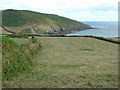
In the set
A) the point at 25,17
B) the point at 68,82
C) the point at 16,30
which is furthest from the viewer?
the point at 25,17

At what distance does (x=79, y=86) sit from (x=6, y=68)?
430 centimetres

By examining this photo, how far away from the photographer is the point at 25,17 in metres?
193

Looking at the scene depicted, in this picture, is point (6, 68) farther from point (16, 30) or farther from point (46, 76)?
point (16, 30)

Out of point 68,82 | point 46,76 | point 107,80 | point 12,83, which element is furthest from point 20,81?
point 107,80

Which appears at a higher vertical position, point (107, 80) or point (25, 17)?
point (25, 17)

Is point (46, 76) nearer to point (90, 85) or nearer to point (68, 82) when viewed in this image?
point (68, 82)

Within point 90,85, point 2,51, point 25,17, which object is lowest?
point 90,85

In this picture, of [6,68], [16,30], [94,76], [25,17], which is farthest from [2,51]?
[25,17]

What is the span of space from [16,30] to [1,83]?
154m

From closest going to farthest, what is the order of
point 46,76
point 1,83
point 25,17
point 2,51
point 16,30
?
point 1,83, point 46,76, point 2,51, point 16,30, point 25,17

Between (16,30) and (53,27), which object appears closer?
(16,30)

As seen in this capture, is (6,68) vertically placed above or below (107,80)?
above

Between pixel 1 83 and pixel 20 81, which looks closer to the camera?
pixel 1 83

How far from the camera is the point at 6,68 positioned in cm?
1151
